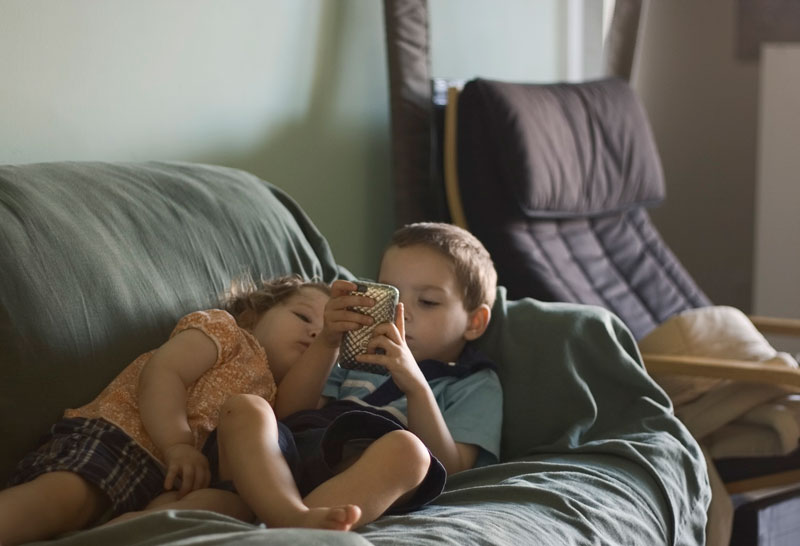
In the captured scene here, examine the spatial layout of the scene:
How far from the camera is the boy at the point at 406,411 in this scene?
4.54ft

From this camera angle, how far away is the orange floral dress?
5.03ft

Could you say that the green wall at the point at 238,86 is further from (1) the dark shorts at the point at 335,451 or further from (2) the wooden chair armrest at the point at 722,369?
(2) the wooden chair armrest at the point at 722,369

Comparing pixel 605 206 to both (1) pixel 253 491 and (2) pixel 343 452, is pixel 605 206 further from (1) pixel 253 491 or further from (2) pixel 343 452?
(1) pixel 253 491

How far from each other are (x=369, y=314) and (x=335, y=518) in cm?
40

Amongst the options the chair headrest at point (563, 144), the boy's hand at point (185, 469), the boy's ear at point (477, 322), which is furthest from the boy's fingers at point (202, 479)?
the chair headrest at point (563, 144)

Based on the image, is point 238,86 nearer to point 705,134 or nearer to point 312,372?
point 312,372

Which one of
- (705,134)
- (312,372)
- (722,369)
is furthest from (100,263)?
(705,134)

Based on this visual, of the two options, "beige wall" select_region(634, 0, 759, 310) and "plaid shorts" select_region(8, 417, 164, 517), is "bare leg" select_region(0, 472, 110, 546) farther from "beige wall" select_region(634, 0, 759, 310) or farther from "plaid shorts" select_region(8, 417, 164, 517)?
Answer: "beige wall" select_region(634, 0, 759, 310)

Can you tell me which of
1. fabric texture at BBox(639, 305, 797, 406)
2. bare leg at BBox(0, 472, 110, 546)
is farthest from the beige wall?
bare leg at BBox(0, 472, 110, 546)

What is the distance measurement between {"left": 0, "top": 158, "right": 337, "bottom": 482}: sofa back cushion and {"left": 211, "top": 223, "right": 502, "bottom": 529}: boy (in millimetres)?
244

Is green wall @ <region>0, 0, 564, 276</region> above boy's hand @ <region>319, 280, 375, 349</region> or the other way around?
above

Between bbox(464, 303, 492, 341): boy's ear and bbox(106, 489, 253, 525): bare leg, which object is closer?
bbox(106, 489, 253, 525): bare leg

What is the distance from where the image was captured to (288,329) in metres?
1.75

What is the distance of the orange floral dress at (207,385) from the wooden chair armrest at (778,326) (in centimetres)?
154
